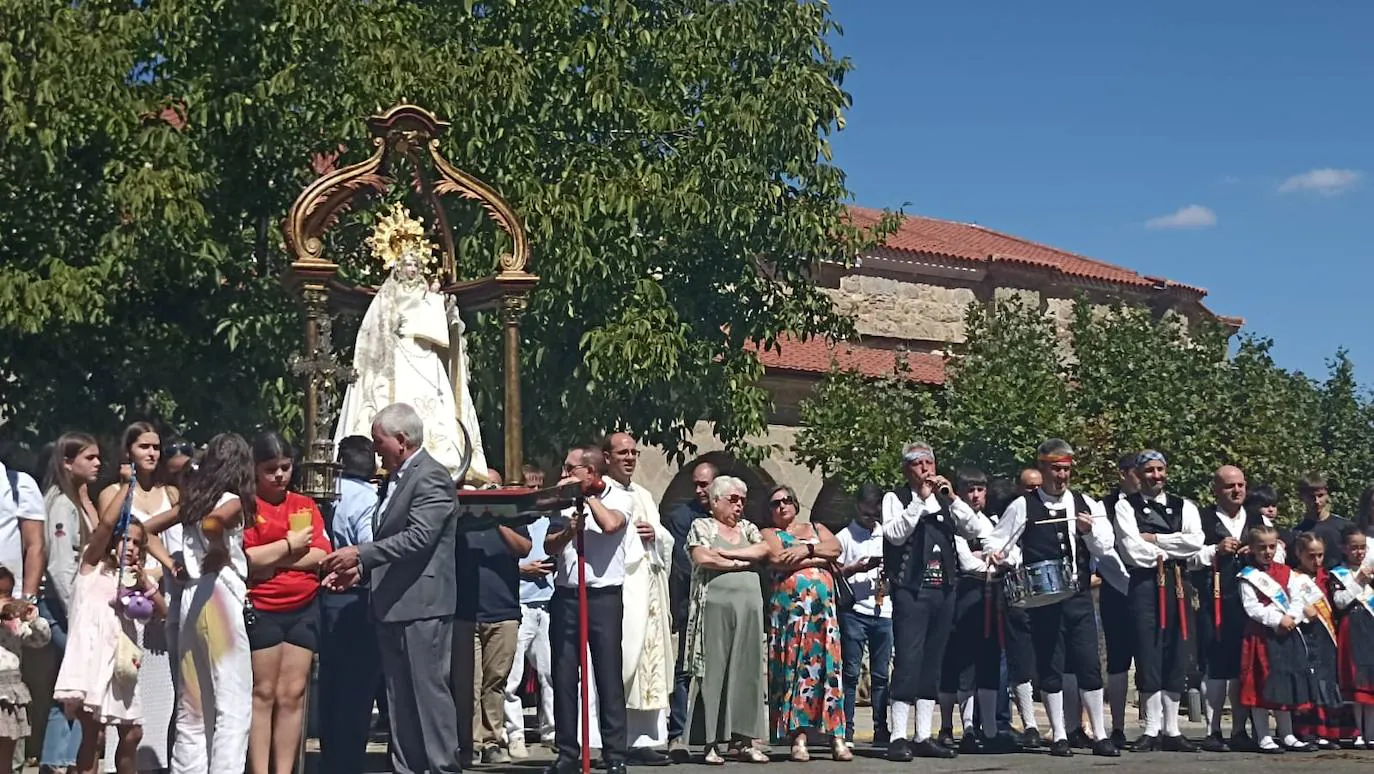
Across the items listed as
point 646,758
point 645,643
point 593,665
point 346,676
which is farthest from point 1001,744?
point 346,676

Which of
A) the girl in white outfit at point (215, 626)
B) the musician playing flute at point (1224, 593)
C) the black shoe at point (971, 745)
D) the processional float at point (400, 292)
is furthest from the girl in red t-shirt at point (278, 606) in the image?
→ the musician playing flute at point (1224, 593)

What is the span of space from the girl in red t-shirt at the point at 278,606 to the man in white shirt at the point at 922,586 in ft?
15.0

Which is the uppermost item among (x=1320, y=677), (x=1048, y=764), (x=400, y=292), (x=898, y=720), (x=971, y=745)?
(x=400, y=292)

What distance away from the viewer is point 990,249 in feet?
144

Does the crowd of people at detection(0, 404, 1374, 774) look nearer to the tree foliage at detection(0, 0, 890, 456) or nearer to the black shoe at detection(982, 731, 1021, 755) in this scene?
the black shoe at detection(982, 731, 1021, 755)

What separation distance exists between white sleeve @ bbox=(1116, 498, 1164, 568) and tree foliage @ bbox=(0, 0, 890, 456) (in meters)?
6.06

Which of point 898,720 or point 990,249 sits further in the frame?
point 990,249

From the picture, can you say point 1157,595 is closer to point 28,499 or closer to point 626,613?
point 626,613

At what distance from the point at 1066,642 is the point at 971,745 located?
96 cm

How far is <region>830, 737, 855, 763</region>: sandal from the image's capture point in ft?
39.2

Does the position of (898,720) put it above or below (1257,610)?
below

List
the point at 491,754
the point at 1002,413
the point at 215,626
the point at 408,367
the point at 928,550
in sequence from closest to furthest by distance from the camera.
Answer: the point at 215,626 → the point at 928,550 → the point at 491,754 → the point at 408,367 → the point at 1002,413

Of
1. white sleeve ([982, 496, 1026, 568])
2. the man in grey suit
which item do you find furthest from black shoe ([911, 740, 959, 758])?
the man in grey suit

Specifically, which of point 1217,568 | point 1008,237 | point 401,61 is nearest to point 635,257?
point 401,61
